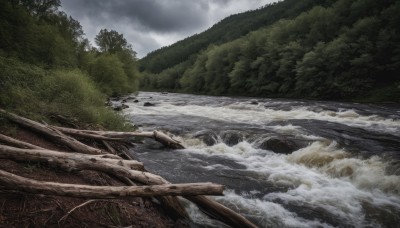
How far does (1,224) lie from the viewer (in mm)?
3410

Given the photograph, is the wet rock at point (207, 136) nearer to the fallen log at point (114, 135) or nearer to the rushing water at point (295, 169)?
the rushing water at point (295, 169)

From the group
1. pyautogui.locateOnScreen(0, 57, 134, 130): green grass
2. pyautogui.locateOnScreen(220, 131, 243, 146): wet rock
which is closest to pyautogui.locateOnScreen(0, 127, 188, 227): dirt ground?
pyautogui.locateOnScreen(0, 57, 134, 130): green grass

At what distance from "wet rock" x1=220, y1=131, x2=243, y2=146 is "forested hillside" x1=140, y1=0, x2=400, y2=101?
21678 millimetres

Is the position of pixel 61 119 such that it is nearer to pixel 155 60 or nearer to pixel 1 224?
pixel 1 224

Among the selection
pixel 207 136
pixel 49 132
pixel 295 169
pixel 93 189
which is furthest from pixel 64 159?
pixel 207 136

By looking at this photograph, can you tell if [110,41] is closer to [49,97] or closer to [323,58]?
[323,58]

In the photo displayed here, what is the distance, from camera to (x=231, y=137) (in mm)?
12828

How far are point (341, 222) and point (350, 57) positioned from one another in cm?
3189

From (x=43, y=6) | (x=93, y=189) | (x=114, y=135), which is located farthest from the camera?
(x=43, y=6)

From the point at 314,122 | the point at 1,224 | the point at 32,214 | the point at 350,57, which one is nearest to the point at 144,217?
the point at 32,214

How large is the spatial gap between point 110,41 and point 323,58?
3493 centimetres

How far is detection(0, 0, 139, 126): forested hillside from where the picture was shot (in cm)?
943

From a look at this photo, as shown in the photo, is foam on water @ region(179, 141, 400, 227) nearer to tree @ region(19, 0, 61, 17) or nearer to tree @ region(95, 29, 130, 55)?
tree @ region(19, 0, 61, 17)

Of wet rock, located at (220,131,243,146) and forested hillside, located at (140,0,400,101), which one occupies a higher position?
forested hillside, located at (140,0,400,101)
